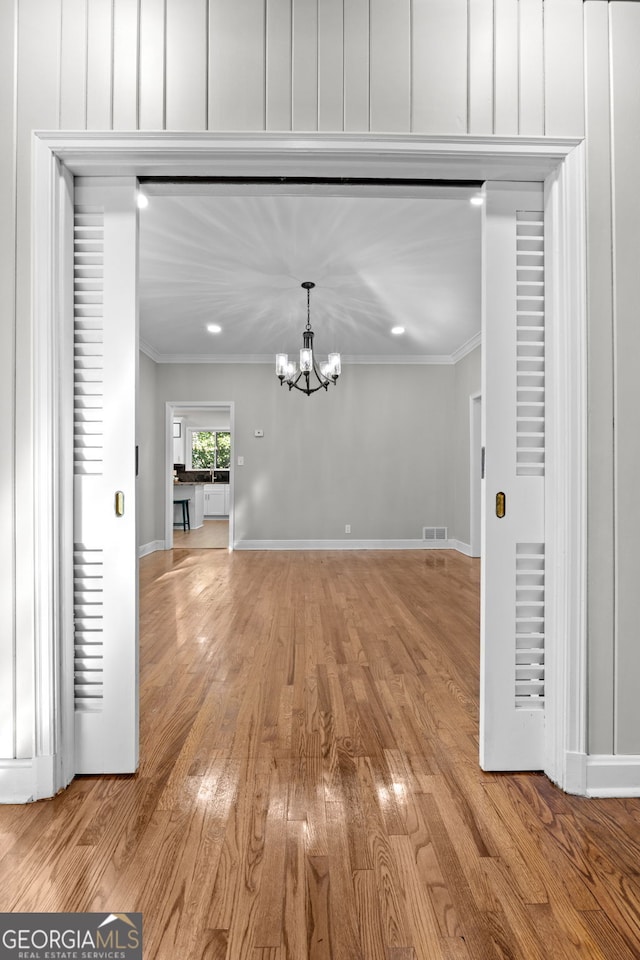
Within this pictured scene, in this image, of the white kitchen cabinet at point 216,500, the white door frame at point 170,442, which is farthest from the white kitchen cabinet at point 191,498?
the white door frame at point 170,442

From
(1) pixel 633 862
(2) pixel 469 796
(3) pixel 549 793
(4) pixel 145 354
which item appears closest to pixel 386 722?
(2) pixel 469 796

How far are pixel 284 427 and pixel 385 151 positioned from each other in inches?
217

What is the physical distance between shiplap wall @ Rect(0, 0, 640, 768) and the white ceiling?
28cm

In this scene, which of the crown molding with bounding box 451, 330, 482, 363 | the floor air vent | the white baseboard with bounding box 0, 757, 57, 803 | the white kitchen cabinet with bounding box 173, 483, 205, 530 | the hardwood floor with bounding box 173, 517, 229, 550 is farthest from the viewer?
the white kitchen cabinet with bounding box 173, 483, 205, 530

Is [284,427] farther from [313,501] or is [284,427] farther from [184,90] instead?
[184,90]

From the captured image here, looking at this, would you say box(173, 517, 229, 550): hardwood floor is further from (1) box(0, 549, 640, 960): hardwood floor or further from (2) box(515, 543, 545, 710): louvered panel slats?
(2) box(515, 543, 545, 710): louvered panel slats

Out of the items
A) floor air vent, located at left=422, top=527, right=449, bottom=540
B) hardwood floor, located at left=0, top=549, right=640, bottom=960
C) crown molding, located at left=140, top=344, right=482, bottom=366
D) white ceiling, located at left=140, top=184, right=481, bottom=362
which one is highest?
white ceiling, located at left=140, top=184, right=481, bottom=362

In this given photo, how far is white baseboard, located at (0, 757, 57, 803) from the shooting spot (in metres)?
1.57

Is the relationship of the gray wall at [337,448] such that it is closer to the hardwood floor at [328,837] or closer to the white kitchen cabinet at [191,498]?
the white kitchen cabinet at [191,498]

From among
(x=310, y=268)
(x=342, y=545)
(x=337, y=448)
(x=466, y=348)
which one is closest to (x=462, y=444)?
(x=466, y=348)

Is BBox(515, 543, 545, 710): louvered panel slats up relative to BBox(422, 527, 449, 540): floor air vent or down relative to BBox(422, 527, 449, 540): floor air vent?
up

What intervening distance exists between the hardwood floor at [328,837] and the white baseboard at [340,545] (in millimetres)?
4411

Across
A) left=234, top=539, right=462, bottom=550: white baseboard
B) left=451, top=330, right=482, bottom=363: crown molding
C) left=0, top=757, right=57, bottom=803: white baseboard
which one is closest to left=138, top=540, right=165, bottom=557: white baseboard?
left=234, top=539, right=462, bottom=550: white baseboard
